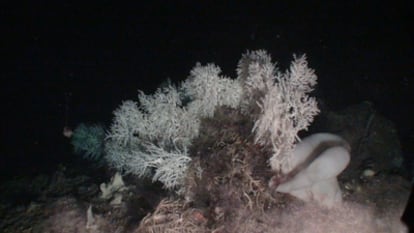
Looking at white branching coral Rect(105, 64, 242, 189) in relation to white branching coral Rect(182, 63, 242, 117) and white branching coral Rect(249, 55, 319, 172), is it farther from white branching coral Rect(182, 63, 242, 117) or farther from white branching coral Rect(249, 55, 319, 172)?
white branching coral Rect(249, 55, 319, 172)

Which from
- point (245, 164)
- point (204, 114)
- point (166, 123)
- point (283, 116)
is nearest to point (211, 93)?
point (204, 114)

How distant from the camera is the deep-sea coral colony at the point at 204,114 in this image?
3.40 metres

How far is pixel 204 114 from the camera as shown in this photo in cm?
408

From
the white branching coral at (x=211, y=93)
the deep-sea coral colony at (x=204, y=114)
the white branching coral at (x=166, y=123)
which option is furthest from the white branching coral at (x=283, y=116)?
the white branching coral at (x=166, y=123)

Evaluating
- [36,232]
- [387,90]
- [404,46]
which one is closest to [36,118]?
[36,232]

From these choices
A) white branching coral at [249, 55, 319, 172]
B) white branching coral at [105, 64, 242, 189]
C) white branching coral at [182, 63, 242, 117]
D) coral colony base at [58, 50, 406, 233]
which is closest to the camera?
coral colony base at [58, 50, 406, 233]

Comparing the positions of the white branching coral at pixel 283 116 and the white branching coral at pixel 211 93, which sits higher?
the white branching coral at pixel 211 93

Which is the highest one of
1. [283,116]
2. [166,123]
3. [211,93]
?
[211,93]

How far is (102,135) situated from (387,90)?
677cm

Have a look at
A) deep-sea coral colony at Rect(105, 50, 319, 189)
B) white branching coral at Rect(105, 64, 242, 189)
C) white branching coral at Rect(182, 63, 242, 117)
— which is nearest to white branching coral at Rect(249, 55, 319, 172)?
deep-sea coral colony at Rect(105, 50, 319, 189)

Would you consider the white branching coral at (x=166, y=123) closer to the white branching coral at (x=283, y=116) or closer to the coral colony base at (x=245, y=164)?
the coral colony base at (x=245, y=164)

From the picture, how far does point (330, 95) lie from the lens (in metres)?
7.23

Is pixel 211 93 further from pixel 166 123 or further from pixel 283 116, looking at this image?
pixel 283 116

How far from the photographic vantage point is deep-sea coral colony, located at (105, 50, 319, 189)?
3.40m
